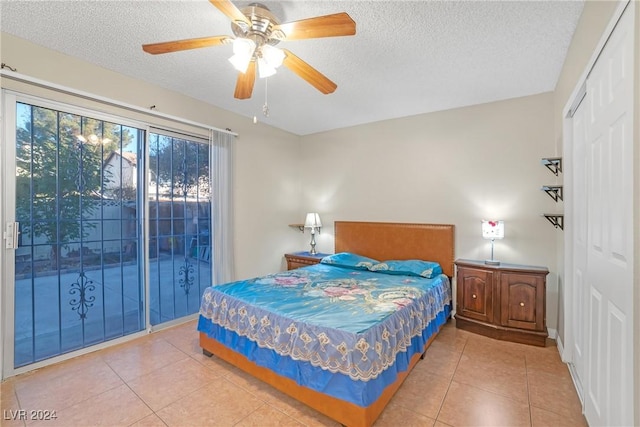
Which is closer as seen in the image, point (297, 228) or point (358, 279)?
point (358, 279)

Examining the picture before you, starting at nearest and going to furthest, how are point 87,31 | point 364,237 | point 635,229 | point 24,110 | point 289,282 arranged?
point 635,229, point 87,31, point 24,110, point 289,282, point 364,237

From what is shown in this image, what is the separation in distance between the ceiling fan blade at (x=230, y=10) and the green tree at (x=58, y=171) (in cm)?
212

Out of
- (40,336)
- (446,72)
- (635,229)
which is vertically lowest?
(40,336)

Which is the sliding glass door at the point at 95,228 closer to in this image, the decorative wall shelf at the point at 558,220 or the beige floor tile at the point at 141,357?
the beige floor tile at the point at 141,357

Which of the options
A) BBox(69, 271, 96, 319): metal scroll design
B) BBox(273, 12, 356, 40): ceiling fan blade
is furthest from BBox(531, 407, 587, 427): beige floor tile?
BBox(69, 271, 96, 319): metal scroll design

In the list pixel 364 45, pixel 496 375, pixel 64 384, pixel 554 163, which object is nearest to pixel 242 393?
pixel 64 384

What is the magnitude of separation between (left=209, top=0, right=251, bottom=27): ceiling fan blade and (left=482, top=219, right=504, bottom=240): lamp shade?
298 centimetres

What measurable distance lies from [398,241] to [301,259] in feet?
4.91

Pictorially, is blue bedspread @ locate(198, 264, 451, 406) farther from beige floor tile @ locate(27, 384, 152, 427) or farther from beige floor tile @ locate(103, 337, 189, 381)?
beige floor tile @ locate(27, 384, 152, 427)

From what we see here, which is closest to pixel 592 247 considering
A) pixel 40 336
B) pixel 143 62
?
pixel 143 62

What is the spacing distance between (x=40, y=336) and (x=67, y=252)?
742 mm

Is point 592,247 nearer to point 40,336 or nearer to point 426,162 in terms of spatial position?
point 426,162

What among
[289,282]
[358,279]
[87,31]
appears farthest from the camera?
[358,279]

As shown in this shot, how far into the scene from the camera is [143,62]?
2.61 metres
